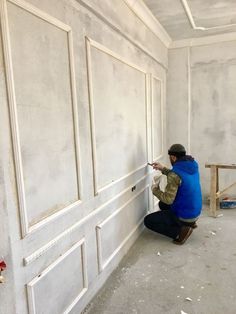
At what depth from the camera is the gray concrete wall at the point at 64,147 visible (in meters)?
1.41

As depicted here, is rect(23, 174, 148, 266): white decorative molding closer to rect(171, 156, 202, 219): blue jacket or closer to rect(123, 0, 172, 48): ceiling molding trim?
rect(171, 156, 202, 219): blue jacket

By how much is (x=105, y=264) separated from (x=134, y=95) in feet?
6.11

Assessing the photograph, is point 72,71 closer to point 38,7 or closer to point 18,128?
point 38,7

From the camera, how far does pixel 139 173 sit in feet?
11.2

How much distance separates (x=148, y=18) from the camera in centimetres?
339

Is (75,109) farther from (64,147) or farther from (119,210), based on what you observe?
(119,210)

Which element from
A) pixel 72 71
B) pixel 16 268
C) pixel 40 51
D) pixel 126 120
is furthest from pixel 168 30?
pixel 16 268

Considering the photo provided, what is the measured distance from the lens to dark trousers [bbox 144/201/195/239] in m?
3.30

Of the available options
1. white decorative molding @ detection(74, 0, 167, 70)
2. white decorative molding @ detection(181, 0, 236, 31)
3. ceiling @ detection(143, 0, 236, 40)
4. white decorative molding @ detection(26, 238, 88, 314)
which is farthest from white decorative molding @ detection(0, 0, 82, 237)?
white decorative molding @ detection(181, 0, 236, 31)

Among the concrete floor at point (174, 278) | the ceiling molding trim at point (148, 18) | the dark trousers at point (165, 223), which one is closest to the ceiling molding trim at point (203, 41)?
the ceiling molding trim at point (148, 18)

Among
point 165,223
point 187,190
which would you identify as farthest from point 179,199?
point 165,223

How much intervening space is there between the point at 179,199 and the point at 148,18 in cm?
225

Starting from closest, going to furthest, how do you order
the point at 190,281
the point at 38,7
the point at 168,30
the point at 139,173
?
1. the point at 38,7
2. the point at 190,281
3. the point at 139,173
4. the point at 168,30

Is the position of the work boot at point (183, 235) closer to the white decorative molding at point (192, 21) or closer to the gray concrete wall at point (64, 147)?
the gray concrete wall at point (64, 147)
